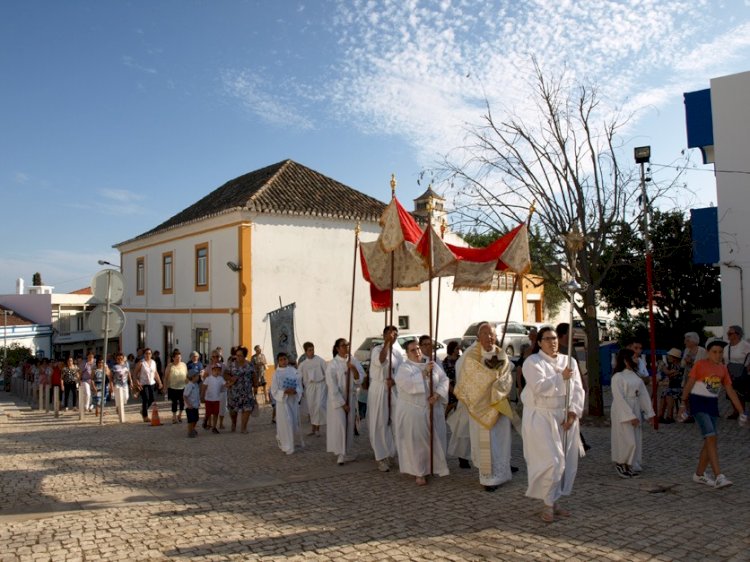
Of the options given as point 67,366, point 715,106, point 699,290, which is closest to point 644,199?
point 715,106

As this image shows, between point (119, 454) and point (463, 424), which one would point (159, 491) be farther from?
point (463, 424)

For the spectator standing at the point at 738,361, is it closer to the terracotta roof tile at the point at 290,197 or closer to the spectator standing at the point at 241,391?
the spectator standing at the point at 241,391

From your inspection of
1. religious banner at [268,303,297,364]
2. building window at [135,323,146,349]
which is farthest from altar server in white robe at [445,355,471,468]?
building window at [135,323,146,349]

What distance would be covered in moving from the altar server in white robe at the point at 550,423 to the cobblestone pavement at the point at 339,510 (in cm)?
28

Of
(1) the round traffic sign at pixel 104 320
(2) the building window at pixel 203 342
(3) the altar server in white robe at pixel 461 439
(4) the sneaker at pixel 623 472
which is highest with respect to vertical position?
(1) the round traffic sign at pixel 104 320

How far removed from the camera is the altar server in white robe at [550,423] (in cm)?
598

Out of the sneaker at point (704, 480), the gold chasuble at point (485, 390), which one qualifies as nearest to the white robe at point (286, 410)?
the gold chasuble at point (485, 390)

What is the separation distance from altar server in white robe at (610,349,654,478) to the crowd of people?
0.01m

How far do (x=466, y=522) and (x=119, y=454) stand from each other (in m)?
6.35

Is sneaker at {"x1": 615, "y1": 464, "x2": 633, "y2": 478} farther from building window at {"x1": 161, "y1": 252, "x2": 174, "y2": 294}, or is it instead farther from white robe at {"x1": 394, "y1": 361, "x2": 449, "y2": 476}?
building window at {"x1": 161, "y1": 252, "x2": 174, "y2": 294}

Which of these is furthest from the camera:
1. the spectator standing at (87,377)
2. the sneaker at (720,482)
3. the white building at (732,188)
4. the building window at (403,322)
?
the building window at (403,322)

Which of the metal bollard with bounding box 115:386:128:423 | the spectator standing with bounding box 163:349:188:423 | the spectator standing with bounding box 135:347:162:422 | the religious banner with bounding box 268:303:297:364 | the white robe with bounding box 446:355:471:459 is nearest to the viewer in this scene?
the white robe with bounding box 446:355:471:459

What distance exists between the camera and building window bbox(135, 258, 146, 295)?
27.2 m

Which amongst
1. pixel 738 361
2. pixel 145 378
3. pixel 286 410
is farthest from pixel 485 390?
pixel 145 378
